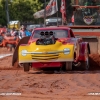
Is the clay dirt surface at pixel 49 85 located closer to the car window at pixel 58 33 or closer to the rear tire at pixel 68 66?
the rear tire at pixel 68 66

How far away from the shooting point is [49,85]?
11.2 meters

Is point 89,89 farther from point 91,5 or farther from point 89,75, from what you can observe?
point 91,5

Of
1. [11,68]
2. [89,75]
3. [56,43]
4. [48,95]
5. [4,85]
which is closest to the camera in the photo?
[48,95]

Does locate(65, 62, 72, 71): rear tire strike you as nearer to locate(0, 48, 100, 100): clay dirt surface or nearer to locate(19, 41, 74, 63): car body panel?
locate(0, 48, 100, 100): clay dirt surface

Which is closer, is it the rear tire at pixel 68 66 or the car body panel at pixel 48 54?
the car body panel at pixel 48 54

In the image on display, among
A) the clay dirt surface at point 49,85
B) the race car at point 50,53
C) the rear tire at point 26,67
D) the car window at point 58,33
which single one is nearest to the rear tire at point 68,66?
the race car at point 50,53

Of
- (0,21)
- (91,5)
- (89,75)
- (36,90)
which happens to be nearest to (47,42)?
(89,75)

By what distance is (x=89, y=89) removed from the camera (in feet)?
34.0

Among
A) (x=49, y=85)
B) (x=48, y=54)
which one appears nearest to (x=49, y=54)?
(x=48, y=54)

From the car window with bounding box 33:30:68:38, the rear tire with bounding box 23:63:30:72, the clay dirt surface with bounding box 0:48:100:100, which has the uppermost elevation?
the car window with bounding box 33:30:68:38

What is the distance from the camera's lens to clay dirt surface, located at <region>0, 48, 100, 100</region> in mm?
9445

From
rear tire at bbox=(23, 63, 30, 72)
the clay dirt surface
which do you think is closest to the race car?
rear tire at bbox=(23, 63, 30, 72)

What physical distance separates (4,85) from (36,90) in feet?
3.99

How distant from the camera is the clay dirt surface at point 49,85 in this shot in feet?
31.0
